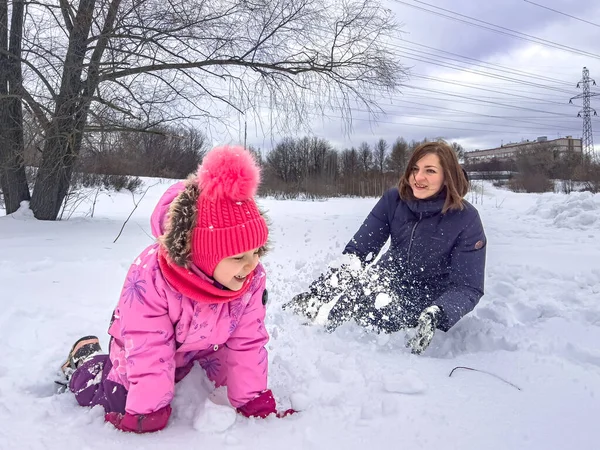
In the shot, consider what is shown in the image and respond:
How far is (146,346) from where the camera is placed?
1.26 m

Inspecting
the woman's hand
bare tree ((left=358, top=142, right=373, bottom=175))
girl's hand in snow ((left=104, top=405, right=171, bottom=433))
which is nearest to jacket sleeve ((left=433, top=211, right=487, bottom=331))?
the woman's hand

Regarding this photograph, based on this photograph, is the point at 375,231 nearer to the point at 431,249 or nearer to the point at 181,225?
the point at 431,249

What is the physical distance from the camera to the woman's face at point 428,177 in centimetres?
225

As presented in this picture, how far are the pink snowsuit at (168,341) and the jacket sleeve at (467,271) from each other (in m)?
0.93

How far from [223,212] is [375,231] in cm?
143

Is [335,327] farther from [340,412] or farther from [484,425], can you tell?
[484,425]

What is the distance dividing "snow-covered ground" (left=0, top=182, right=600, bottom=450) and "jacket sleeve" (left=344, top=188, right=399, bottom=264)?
53 centimetres

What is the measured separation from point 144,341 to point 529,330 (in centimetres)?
179

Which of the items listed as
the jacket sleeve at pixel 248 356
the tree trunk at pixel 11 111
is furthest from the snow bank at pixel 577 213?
the tree trunk at pixel 11 111

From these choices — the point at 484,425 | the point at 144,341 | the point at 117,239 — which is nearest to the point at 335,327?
the point at 484,425

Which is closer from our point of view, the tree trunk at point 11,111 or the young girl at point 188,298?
the young girl at point 188,298

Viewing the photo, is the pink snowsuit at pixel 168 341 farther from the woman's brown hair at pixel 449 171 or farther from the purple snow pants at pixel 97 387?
the woman's brown hair at pixel 449 171

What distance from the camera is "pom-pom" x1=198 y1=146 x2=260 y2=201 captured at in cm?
125

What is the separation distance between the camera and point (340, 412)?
1.37 meters
